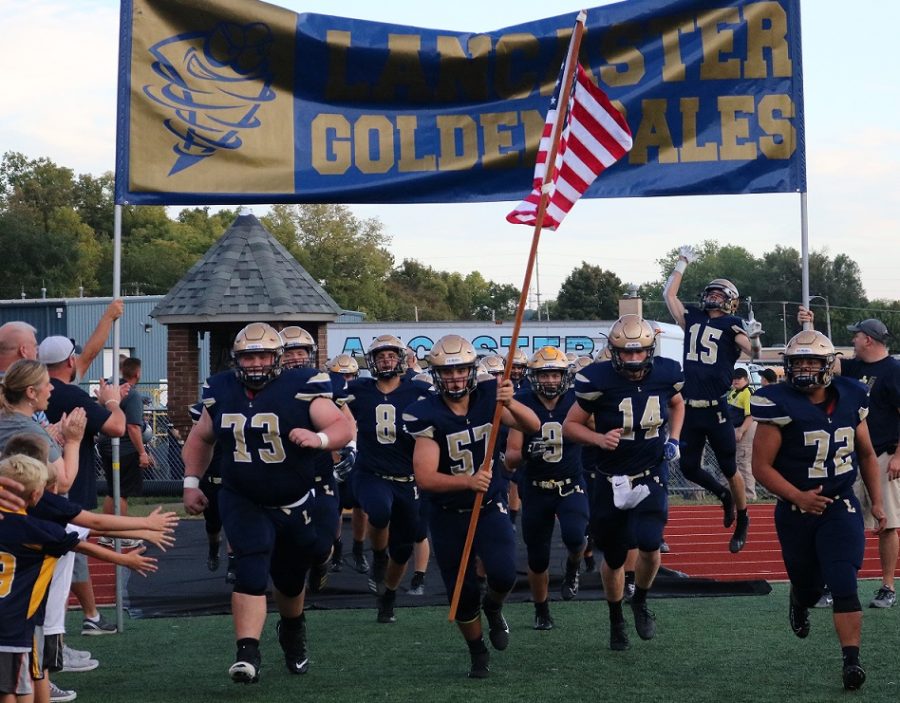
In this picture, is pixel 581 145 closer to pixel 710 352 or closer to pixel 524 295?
pixel 524 295

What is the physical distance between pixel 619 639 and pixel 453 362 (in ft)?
6.89

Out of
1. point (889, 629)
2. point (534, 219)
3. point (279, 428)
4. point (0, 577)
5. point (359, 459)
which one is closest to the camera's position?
point (0, 577)

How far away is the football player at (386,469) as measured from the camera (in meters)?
9.49

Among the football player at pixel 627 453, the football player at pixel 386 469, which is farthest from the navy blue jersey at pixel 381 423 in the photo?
the football player at pixel 627 453

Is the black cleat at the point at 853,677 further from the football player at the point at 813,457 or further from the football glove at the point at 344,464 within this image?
the football glove at the point at 344,464

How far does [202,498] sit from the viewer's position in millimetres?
7148

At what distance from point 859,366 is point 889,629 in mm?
1941

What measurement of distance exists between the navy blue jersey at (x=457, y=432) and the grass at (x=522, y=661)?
100cm

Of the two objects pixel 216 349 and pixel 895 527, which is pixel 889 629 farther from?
pixel 216 349

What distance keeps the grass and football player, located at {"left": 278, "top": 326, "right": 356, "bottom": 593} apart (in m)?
0.57

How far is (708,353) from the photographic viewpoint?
413 inches

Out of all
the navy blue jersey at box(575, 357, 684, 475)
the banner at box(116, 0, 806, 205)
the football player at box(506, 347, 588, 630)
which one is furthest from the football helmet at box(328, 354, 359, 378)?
the navy blue jersey at box(575, 357, 684, 475)

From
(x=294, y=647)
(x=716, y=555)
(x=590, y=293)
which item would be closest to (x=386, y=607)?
(x=294, y=647)

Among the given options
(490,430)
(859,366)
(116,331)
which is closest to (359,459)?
(116,331)
